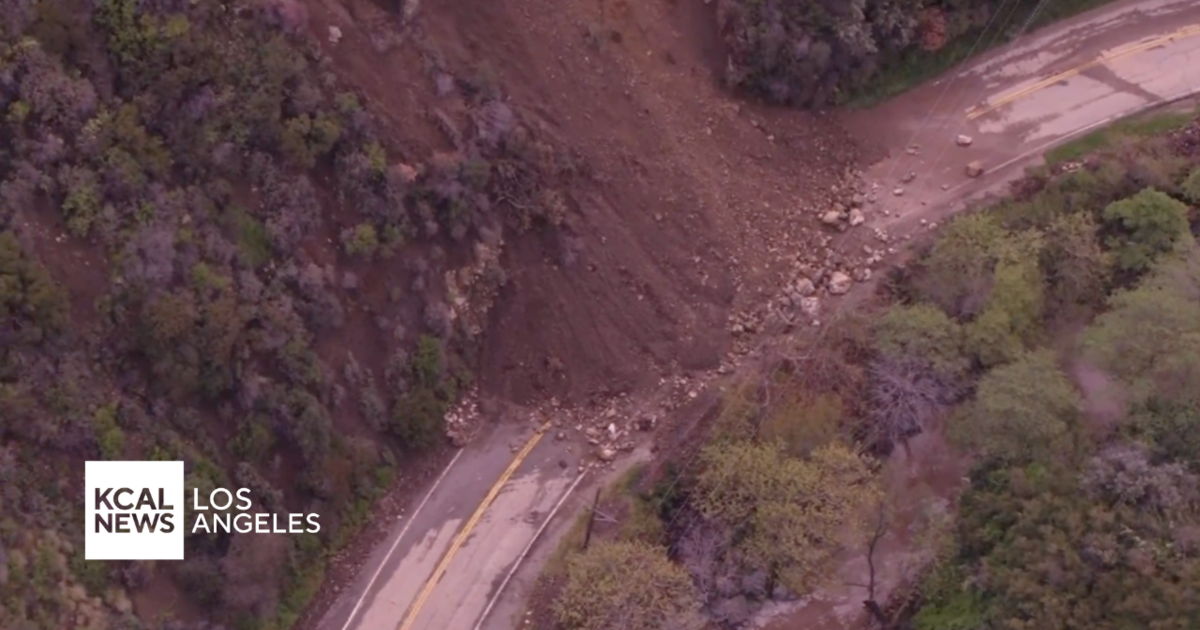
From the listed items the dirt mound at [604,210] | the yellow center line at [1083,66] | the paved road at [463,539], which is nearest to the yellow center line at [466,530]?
the paved road at [463,539]

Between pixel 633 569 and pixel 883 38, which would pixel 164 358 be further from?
pixel 883 38

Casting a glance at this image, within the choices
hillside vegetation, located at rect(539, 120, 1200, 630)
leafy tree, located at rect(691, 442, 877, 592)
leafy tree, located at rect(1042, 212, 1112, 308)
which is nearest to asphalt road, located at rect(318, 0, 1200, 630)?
hillside vegetation, located at rect(539, 120, 1200, 630)

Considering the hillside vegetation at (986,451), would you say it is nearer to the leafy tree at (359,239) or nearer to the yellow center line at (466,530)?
the yellow center line at (466,530)

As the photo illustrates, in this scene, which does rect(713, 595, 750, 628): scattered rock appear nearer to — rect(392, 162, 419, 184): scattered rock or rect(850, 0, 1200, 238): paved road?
rect(850, 0, 1200, 238): paved road

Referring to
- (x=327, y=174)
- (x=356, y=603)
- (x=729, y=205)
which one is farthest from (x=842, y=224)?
(x=356, y=603)

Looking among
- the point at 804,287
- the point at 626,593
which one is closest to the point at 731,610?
the point at 626,593

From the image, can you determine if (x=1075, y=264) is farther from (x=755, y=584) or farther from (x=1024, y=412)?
(x=755, y=584)
